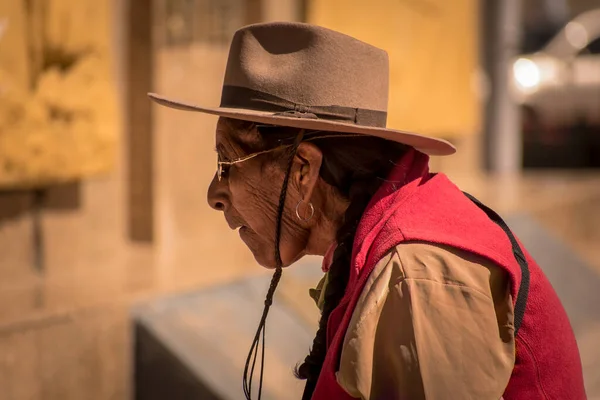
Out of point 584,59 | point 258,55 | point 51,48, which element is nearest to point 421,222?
point 258,55

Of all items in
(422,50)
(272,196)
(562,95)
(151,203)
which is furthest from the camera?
(562,95)

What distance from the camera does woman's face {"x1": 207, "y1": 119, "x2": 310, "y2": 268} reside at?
147cm

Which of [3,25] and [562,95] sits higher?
[3,25]

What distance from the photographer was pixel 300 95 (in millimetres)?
1396

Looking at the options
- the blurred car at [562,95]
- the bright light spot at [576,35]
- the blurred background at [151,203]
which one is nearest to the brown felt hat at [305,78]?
the blurred background at [151,203]

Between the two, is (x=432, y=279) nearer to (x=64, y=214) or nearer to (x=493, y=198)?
(x=64, y=214)

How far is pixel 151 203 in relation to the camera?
4250 mm

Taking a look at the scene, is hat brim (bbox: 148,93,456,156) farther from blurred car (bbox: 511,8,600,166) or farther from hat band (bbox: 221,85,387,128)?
blurred car (bbox: 511,8,600,166)

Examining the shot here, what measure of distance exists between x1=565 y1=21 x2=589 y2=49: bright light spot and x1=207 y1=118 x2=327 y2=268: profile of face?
32.3 ft

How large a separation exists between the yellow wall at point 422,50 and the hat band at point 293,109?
3.51m

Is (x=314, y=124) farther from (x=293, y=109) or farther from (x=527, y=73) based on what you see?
(x=527, y=73)

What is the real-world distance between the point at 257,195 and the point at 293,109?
192 millimetres

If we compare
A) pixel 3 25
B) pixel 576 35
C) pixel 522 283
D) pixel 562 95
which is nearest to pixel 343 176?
pixel 522 283

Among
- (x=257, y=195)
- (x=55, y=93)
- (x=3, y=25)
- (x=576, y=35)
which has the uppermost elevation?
(x=576, y=35)
